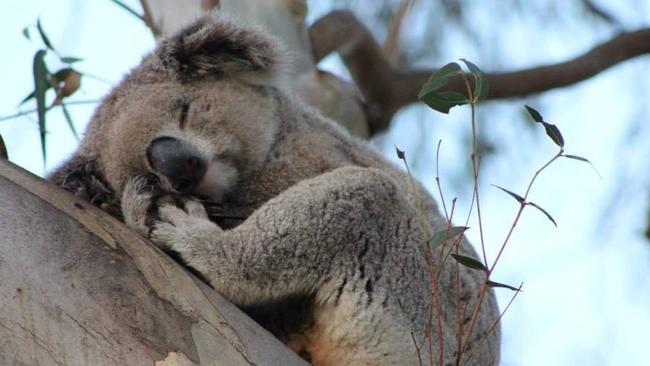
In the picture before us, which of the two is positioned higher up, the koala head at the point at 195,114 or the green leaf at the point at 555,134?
the green leaf at the point at 555,134

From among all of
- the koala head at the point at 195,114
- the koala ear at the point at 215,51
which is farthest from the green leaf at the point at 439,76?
the koala ear at the point at 215,51

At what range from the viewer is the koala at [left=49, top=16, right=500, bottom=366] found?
9.05ft

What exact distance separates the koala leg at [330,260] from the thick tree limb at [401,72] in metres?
3.08

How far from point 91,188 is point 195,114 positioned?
478 mm

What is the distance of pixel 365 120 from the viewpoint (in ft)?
19.3

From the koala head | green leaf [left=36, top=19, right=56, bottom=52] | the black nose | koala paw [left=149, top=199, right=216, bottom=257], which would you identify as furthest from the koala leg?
green leaf [left=36, top=19, right=56, bottom=52]

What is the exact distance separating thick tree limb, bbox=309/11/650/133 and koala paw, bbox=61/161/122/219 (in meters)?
2.95

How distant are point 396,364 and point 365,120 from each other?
10.5 feet

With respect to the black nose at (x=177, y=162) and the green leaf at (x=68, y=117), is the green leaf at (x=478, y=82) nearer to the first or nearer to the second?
the black nose at (x=177, y=162)

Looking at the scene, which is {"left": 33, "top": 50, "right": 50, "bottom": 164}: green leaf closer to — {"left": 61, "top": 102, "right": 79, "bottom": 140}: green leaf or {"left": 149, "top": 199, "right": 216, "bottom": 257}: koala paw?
{"left": 61, "top": 102, "right": 79, "bottom": 140}: green leaf

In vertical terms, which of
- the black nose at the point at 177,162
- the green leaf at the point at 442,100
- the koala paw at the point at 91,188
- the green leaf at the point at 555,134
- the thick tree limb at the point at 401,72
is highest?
the thick tree limb at the point at 401,72

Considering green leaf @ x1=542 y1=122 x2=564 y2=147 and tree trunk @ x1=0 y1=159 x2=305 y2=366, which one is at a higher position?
green leaf @ x1=542 y1=122 x2=564 y2=147

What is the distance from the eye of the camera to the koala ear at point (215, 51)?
3.36 metres

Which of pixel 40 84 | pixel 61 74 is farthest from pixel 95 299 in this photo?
pixel 61 74
